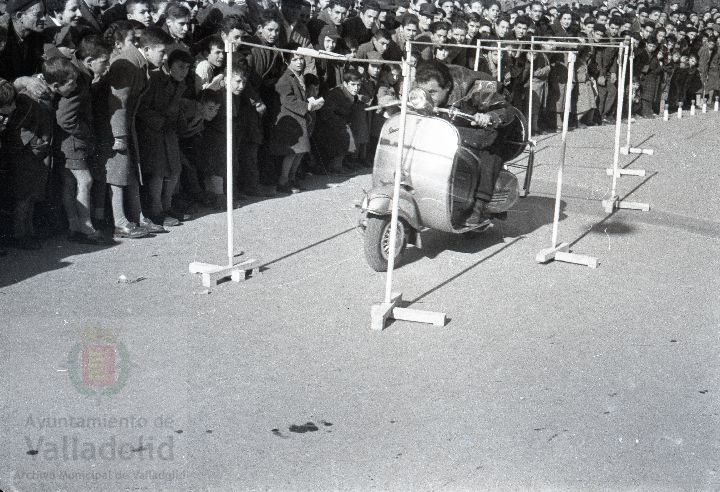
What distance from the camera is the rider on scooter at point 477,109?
732 centimetres

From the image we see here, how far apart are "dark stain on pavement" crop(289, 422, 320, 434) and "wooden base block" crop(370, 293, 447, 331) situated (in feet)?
4.57

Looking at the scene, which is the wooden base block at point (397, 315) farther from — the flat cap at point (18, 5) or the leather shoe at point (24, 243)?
the flat cap at point (18, 5)

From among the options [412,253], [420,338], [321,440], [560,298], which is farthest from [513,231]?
[321,440]

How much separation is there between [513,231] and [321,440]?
184 inches

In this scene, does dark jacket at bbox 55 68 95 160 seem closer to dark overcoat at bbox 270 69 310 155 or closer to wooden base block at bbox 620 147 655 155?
dark overcoat at bbox 270 69 310 155

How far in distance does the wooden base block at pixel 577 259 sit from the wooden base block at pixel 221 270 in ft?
7.75

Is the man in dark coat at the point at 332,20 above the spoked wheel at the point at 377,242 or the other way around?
above

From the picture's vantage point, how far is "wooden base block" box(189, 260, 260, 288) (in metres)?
6.21

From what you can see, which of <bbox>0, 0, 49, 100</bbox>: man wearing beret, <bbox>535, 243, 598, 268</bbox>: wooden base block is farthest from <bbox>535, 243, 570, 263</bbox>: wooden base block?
<bbox>0, 0, 49, 100</bbox>: man wearing beret

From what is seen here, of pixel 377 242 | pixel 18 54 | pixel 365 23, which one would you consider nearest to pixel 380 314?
pixel 377 242

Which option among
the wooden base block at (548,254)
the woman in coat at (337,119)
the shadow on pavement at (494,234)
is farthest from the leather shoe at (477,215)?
the woman in coat at (337,119)

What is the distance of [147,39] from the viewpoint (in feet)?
24.2

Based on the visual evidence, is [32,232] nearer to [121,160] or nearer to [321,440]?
[121,160]

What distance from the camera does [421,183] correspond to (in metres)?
7.05
